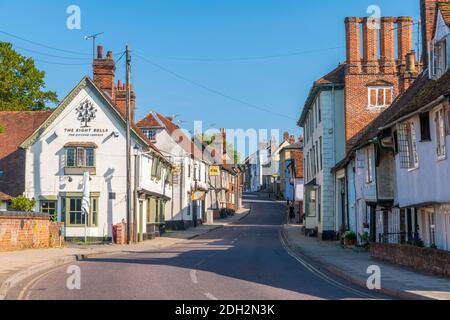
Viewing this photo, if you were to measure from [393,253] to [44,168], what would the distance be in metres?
25.9

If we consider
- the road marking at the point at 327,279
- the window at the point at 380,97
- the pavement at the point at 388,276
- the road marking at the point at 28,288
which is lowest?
the road marking at the point at 327,279

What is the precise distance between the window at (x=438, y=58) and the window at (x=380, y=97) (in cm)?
1340

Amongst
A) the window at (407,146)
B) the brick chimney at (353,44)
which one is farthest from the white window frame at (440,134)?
the brick chimney at (353,44)

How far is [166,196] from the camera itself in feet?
175

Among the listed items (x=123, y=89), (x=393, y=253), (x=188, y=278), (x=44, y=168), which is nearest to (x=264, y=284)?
(x=188, y=278)

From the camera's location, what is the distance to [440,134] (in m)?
20.1

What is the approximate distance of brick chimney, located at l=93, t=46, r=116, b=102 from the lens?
44.3m

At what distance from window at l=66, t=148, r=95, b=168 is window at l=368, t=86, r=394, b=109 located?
1768 centimetres

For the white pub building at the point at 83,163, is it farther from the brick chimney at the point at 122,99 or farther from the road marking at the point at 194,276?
the road marking at the point at 194,276

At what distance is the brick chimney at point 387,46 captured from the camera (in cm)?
4050

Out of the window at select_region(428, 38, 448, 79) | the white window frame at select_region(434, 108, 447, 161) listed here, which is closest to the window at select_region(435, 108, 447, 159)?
the white window frame at select_region(434, 108, 447, 161)

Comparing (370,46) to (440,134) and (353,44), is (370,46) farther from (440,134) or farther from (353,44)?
(440,134)
